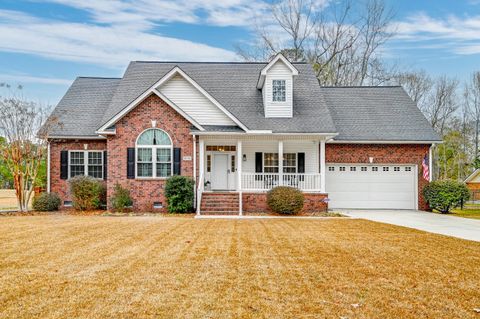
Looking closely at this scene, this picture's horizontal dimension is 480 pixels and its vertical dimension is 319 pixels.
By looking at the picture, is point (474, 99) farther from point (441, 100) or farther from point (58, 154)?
point (58, 154)

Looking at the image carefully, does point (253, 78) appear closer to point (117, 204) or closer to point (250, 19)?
point (117, 204)

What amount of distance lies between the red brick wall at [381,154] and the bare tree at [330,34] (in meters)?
14.7

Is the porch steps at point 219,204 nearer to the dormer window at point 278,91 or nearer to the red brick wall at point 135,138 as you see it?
the red brick wall at point 135,138

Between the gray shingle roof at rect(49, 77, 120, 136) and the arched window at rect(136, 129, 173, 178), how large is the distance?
10.5 ft

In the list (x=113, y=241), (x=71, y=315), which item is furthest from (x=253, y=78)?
(x=71, y=315)

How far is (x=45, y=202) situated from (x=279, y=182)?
417 inches

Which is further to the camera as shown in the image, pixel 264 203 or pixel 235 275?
pixel 264 203

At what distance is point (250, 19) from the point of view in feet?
113

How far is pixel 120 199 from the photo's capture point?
702 inches

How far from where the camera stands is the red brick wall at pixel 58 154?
20.2 meters

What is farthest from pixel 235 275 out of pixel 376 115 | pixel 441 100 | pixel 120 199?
pixel 441 100

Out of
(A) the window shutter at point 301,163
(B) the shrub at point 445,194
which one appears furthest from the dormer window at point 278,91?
(B) the shrub at point 445,194

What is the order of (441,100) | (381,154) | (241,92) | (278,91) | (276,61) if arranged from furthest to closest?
(441,100) → (241,92) → (381,154) → (278,91) → (276,61)

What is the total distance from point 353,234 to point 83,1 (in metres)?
16.2
